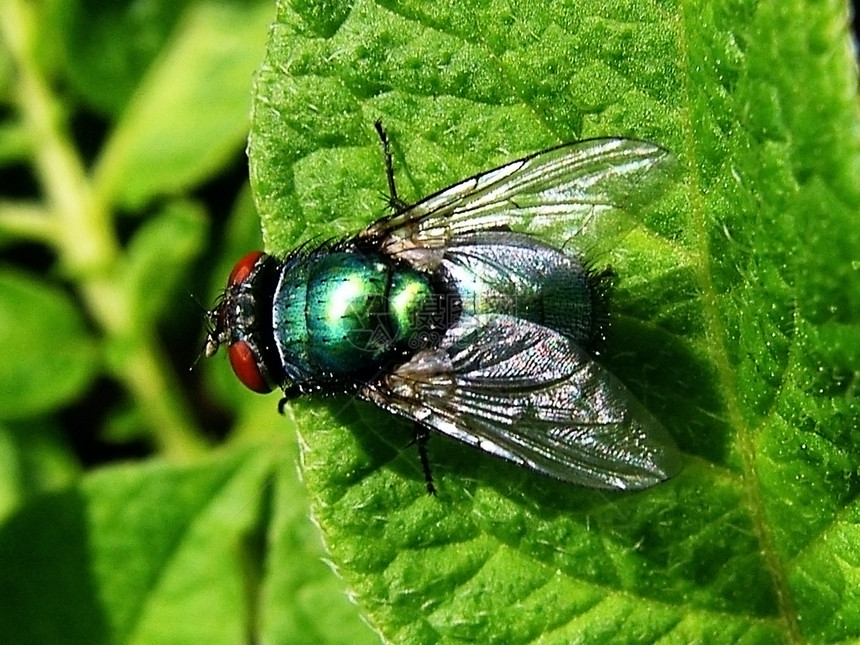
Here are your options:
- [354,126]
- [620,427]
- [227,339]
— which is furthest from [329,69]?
[620,427]

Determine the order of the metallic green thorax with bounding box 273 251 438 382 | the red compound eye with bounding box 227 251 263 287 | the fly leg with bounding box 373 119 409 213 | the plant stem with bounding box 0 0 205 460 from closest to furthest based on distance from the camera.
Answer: the fly leg with bounding box 373 119 409 213 → the metallic green thorax with bounding box 273 251 438 382 → the red compound eye with bounding box 227 251 263 287 → the plant stem with bounding box 0 0 205 460

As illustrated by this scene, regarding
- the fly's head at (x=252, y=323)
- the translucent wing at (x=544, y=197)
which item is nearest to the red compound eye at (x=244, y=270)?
the fly's head at (x=252, y=323)

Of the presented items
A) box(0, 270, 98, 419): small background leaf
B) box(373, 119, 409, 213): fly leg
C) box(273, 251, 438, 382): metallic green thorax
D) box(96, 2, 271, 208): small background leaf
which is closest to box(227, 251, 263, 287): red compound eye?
box(273, 251, 438, 382): metallic green thorax

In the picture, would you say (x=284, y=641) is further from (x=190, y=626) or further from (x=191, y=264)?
(x=191, y=264)

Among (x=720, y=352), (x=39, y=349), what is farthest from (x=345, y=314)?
(x=39, y=349)

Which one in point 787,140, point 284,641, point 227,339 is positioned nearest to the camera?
point 787,140

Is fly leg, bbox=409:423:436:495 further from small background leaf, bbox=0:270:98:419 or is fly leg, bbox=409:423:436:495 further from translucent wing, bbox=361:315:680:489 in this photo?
small background leaf, bbox=0:270:98:419

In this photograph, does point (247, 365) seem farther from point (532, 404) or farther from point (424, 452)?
point (532, 404)
